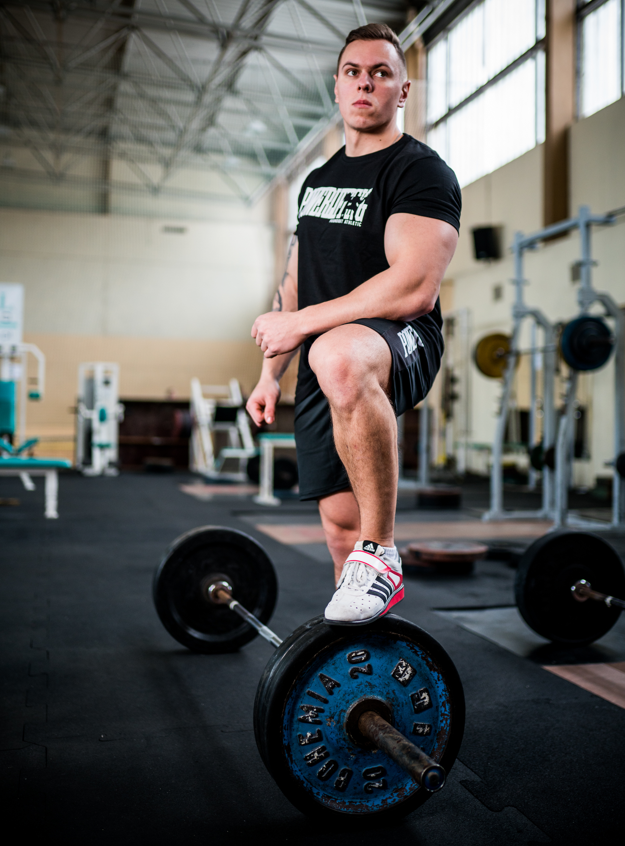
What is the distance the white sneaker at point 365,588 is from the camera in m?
0.99

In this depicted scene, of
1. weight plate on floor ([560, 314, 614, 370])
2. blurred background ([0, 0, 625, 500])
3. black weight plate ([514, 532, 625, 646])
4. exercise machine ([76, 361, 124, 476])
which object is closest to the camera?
black weight plate ([514, 532, 625, 646])

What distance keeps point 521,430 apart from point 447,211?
647 centimetres

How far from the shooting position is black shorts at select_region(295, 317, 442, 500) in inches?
42.4

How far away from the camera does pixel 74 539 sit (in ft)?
12.8

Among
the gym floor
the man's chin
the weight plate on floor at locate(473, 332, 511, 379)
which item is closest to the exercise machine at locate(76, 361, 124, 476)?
the weight plate on floor at locate(473, 332, 511, 379)

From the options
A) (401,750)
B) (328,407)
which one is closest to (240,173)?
(328,407)

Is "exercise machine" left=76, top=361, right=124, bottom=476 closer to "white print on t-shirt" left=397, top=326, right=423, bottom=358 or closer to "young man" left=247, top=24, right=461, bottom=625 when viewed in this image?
"young man" left=247, top=24, right=461, bottom=625

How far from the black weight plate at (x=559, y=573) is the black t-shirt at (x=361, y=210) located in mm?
879

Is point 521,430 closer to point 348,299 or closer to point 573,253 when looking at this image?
Result: point 573,253

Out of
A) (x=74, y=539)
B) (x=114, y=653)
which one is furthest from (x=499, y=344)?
(x=114, y=653)

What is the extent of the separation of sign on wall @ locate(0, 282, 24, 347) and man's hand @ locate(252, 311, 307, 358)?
502 centimetres

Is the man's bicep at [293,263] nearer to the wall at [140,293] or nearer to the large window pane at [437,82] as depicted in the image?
the large window pane at [437,82]

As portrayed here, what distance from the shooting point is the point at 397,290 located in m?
1.06

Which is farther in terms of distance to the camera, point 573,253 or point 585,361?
point 573,253
